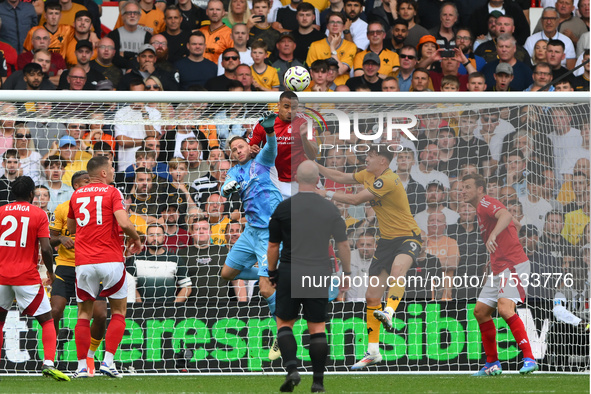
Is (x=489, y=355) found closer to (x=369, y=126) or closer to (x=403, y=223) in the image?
(x=403, y=223)

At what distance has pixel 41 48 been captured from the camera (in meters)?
12.7

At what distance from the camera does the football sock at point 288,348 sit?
6848 mm

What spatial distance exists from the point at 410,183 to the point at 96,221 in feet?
10.1

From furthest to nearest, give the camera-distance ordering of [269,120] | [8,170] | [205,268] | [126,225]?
[8,170] → [205,268] → [126,225] → [269,120]

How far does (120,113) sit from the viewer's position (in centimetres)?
1068

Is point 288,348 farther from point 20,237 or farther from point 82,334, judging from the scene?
point 20,237

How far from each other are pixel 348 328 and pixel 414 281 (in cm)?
145

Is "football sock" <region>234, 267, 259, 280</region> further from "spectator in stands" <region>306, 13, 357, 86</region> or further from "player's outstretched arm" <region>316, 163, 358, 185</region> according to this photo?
"spectator in stands" <region>306, 13, 357, 86</region>

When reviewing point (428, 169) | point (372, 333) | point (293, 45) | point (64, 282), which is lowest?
point (372, 333)

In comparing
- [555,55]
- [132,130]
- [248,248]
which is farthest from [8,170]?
[555,55]

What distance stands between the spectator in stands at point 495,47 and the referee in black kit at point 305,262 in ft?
22.7

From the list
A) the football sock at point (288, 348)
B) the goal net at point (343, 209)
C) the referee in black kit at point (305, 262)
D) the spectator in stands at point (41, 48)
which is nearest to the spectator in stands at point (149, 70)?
the spectator in stands at point (41, 48)

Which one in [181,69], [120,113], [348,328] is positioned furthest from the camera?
[181,69]

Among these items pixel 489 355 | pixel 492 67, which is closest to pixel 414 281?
pixel 489 355
